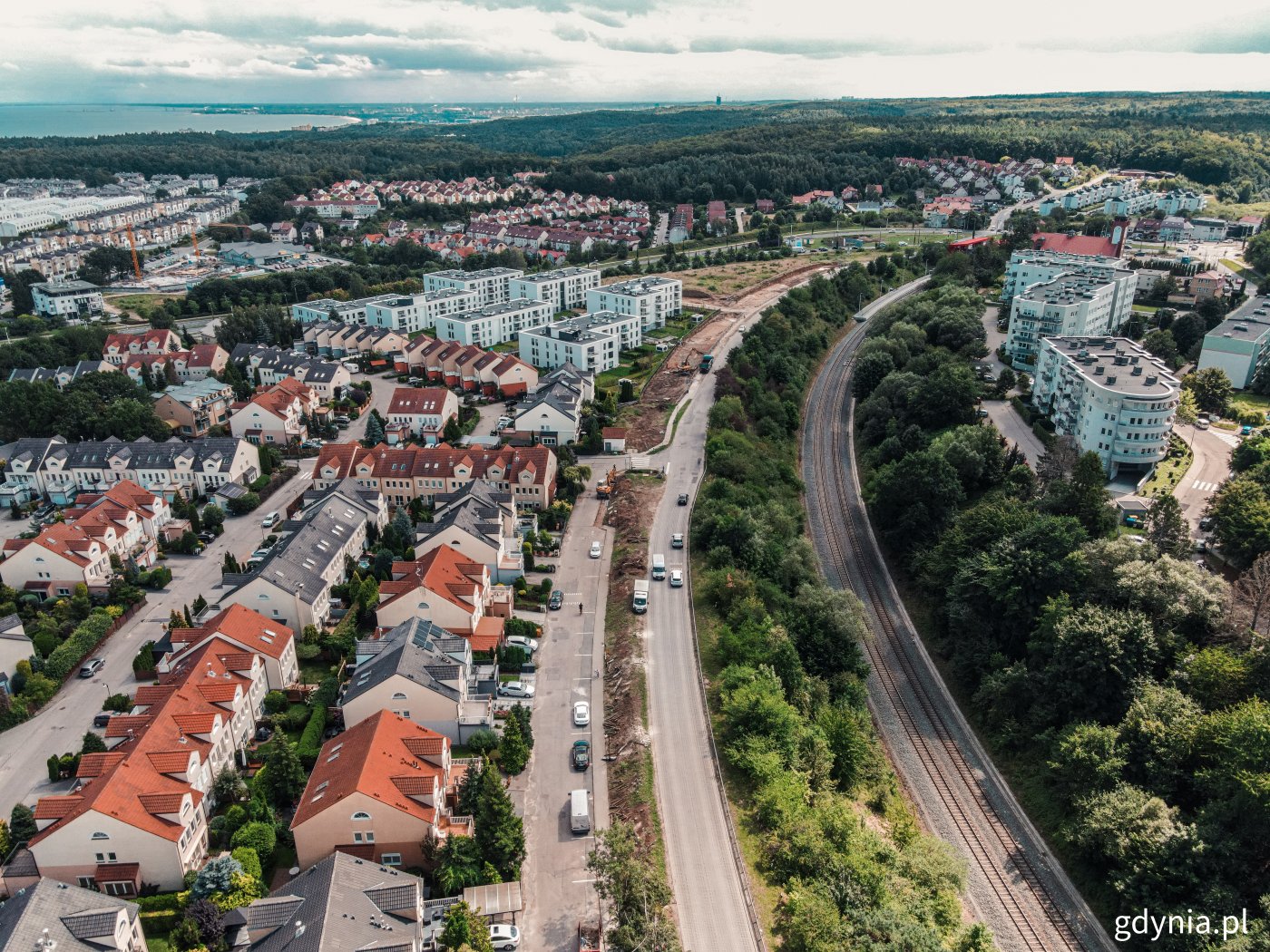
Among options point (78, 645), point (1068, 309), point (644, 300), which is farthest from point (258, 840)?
point (644, 300)

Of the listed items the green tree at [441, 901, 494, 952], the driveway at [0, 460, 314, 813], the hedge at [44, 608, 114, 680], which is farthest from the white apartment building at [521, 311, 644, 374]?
the green tree at [441, 901, 494, 952]

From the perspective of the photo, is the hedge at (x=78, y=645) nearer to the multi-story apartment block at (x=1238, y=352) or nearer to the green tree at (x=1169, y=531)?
the green tree at (x=1169, y=531)

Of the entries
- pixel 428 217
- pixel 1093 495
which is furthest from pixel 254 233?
pixel 1093 495

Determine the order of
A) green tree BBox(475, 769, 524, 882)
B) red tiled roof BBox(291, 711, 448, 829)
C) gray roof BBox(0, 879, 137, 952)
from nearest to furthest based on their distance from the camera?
gray roof BBox(0, 879, 137, 952) → green tree BBox(475, 769, 524, 882) → red tiled roof BBox(291, 711, 448, 829)

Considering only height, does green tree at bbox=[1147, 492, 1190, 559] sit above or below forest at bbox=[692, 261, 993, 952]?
above

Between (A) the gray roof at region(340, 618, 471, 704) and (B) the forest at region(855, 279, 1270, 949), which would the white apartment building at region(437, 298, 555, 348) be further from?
(A) the gray roof at region(340, 618, 471, 704)

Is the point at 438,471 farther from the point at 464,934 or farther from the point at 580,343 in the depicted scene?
the point at 464,934
